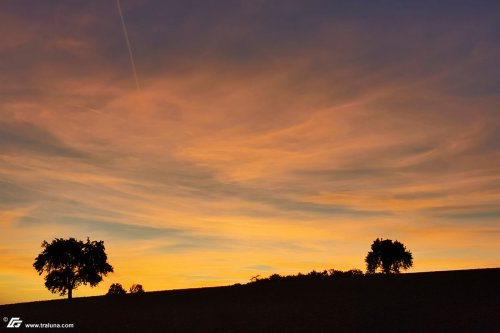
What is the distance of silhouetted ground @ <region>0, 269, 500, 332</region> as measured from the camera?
3416 centimetres

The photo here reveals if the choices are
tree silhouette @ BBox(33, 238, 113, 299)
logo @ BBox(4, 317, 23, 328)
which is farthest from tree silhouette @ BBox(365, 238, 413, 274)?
logo @ BBox(4, 317, 23, 328)

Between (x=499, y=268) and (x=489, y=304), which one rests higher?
(x=499, y=268)

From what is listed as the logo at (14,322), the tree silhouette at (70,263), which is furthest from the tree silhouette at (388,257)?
the logo at (14,322)

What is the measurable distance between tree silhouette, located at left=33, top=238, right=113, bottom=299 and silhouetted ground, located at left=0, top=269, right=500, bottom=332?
24395 millimetres

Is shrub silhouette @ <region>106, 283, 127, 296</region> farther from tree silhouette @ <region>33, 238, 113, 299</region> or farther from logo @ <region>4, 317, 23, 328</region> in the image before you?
logo @ <region>4, 317, 23, 328</region>

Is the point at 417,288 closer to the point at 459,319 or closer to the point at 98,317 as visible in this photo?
the point at 459,319

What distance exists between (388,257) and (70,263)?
6257cm

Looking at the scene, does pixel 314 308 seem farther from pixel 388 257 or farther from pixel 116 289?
pixel 116 289

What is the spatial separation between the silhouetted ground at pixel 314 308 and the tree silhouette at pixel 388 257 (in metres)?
57.2

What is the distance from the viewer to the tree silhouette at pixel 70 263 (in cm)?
8538

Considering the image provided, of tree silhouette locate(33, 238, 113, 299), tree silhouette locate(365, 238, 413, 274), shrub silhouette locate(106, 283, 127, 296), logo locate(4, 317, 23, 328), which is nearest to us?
logo locate(4, 317, 23, 328)

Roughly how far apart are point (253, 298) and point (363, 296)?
1092 cm

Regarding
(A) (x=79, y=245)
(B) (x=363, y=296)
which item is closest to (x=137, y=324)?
(B) (x=363, y=296)

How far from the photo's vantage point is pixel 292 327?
115 feet
